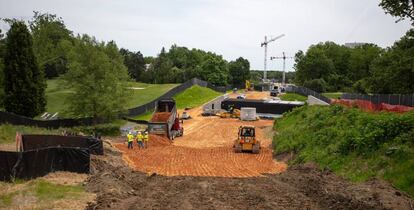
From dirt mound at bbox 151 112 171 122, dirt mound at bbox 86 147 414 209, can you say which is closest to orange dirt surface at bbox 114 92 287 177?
dirt mound at bbox 151 112 171 122

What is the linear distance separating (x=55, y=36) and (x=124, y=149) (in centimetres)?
9048

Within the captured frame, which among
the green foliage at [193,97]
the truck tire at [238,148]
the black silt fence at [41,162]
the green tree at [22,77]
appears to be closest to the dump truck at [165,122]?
the truck tire at [238,148]

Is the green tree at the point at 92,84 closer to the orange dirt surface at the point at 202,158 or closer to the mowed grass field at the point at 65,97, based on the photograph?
the orange dirt surface at the point at 202,158

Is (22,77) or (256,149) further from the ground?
(22,77)

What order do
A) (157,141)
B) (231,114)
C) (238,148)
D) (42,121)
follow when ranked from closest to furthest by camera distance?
(238,148), (157,141), (42,121), (231,114)

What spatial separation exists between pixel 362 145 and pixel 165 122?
74.4 ft

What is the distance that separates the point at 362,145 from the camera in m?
22.8

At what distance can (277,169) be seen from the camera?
28094 millimetres

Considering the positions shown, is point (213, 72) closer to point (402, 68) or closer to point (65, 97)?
Answer: point (65, 97)

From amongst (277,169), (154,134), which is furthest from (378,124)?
(154,134)

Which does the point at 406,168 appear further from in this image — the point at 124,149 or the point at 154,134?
the point at 154,134

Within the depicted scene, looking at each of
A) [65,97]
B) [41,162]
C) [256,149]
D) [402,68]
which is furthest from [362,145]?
[65,97]

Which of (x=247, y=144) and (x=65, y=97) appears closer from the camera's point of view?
(x=247, y=144)

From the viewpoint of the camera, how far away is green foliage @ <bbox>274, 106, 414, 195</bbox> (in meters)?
19.4
